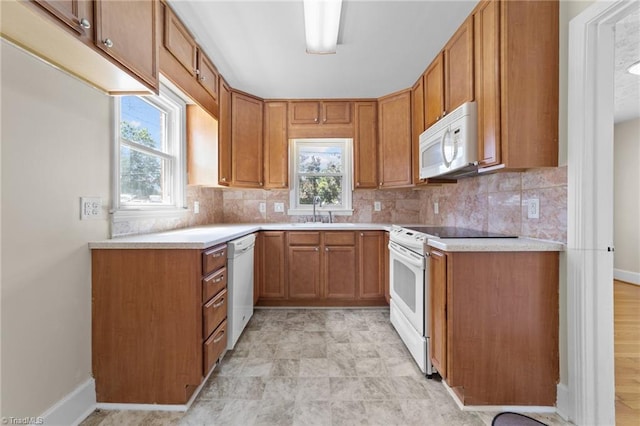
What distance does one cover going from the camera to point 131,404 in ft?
4.82

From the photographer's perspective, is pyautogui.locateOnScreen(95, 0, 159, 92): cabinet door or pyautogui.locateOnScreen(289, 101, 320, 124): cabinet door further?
pyautogui.locateOnScreen(289, 101, 320, 124): cabinet door

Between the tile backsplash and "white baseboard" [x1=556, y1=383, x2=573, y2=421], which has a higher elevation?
the tile backsplash

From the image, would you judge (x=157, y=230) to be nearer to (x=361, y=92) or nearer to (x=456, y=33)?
(x=361, y=92)

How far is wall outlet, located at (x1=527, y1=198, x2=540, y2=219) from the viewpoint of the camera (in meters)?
1.58

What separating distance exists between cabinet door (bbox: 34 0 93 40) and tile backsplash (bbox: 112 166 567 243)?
1025 mm

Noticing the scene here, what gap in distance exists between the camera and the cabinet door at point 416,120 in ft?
8.48

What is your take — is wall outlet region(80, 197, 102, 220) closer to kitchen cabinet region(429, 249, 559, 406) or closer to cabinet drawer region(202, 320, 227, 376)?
cabinet drawer region(202, 320, 227, 376)

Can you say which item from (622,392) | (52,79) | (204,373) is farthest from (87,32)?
(622,392)

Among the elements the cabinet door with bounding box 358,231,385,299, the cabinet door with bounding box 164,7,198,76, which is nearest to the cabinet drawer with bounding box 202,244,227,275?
the cabinet door with bounding box 164,7,198,76

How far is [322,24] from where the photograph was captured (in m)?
1.82

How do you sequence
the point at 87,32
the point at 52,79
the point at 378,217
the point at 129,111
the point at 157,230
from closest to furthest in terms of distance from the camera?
the point at 87,32
the point at 52,79
the point at 129,111
the point at 157,230
the point at 378,217

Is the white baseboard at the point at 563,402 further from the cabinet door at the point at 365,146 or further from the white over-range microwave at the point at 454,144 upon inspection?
the cabinet door at the point at 365,146

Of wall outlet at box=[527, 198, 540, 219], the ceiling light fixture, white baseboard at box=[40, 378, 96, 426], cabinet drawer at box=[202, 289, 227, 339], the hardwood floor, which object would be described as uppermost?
the ceiling light fixture

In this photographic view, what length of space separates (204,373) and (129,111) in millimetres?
1832
